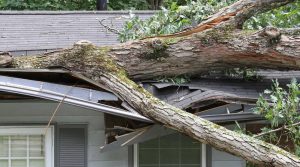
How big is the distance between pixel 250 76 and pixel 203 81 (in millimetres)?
566

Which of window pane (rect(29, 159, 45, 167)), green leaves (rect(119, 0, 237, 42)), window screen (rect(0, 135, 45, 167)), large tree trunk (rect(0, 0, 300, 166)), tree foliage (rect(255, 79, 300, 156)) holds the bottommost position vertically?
window pane (rect(29, 159, 45, 167))

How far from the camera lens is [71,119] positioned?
621cm

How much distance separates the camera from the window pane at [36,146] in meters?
Result: 6.25

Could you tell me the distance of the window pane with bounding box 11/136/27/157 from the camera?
20.4 ft

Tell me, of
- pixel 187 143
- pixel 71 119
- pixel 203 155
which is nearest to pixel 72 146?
pixel 71 119

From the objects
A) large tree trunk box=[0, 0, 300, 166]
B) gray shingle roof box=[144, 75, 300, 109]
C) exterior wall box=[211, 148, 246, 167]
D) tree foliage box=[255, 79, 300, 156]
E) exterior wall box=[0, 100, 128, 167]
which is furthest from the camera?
exterior wall box=[211, 148, 246, 167]

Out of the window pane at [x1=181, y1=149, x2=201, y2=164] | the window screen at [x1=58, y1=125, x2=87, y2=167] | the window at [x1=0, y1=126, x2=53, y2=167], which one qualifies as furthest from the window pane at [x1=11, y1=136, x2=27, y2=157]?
the window pane at [x1=181, y1=149, x2=201, y2=164]

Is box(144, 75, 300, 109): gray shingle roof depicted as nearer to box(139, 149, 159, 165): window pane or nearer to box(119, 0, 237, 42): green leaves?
box(119, 0, 237, 42): green leaves

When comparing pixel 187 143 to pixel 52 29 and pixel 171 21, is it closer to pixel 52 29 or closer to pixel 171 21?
pixel 171 21

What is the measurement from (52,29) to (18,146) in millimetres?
2061

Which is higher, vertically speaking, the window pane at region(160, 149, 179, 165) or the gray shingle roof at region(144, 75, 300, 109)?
the gray shingle roof at region(144, 75, 300, 109)

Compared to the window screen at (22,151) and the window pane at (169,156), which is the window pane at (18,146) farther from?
the window pane at (169,156)

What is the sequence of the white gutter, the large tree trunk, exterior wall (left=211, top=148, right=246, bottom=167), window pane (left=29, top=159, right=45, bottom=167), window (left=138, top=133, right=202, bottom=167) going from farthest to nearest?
window (left=138, top=133, right=202, bottom=167) < exterior wall (left=211, top=148, right=246, bottom=167) < window pane (left=29, top=159, right=45, bottom=167) < the large tree trunk < the white gutter

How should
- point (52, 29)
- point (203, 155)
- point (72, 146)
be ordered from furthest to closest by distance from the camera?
1. point (52, 29)
2. point (203, 155)
3. point (72, 146)
